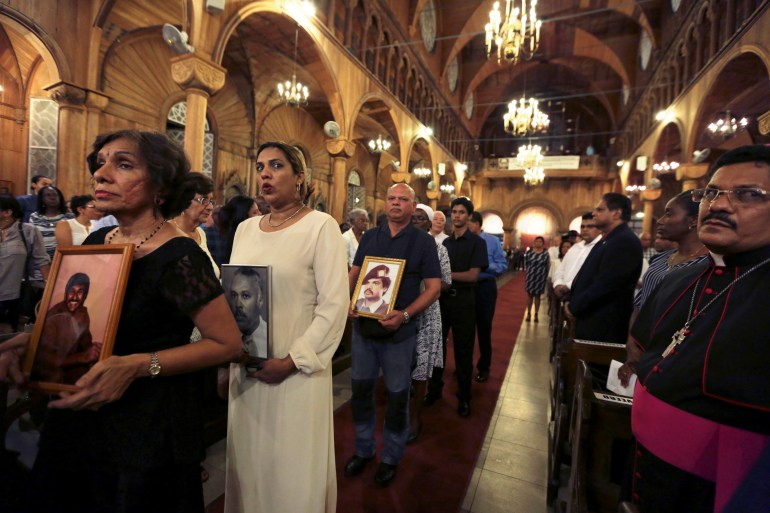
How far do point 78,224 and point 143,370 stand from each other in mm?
4030

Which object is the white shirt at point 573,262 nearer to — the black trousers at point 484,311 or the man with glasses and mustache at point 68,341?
the black trousers at point 484,311

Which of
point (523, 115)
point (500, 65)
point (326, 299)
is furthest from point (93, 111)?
point (500, 65)

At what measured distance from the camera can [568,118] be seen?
2419 centimetres

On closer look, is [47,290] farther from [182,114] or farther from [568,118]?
[568,118]

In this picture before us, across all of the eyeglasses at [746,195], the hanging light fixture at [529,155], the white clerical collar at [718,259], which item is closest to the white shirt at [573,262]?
the white clerical collar at [718,259]

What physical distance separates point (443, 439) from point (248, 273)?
2.34m

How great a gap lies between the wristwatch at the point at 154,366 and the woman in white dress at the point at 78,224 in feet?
11.7

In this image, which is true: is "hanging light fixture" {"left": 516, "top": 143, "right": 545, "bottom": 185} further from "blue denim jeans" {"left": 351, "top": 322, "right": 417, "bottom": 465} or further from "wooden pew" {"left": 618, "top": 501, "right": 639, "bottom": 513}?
"wooden pew" {"left": 618, "top": 501, "right": 639, "bottom": 513}

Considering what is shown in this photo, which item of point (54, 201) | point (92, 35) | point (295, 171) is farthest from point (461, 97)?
point (295, 171)

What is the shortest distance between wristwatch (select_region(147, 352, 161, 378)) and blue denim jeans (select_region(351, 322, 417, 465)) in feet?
4.87

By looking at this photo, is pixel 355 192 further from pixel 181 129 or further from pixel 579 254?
pixel 579 254

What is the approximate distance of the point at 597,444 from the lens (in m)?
1.75

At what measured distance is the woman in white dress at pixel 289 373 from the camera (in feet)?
4.83

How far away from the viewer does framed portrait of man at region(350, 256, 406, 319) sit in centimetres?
222
